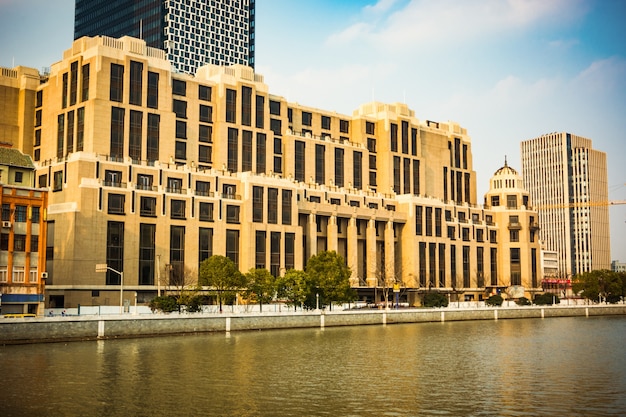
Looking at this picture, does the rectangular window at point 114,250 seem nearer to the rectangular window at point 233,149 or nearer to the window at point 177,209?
the window at point 177,209

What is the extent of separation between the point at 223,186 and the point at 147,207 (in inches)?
711

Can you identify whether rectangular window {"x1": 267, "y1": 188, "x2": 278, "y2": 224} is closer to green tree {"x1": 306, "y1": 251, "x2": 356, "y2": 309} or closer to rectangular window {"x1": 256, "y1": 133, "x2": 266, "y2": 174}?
rectangular window {"x1": 256, "y1": 133, "x2": 266, "y2": 174}

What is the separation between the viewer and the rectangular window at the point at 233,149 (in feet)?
495

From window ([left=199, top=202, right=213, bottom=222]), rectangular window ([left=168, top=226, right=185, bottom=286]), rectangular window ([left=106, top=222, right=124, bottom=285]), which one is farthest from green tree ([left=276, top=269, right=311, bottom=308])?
rectangular window ([left=106, top=222, right=124, bottom=285])

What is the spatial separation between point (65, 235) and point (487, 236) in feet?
382

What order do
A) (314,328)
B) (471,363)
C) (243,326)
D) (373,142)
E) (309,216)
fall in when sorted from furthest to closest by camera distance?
(373,142) → (309,216) → (314,328) → (243,326) → (471,363)

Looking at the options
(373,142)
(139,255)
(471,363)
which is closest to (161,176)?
(139,255)

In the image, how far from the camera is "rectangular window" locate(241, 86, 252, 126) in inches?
6068

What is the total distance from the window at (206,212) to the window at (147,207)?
374 inches

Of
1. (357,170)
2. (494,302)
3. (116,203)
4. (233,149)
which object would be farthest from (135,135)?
(494,302)

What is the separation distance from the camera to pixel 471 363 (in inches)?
2613

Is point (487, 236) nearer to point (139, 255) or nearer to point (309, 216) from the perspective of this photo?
point (309, 216)

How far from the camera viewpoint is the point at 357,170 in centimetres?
17800

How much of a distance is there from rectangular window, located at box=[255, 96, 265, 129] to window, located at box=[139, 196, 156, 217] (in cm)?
3649
